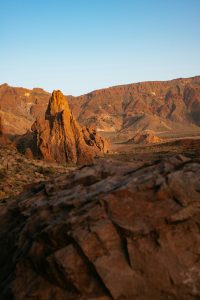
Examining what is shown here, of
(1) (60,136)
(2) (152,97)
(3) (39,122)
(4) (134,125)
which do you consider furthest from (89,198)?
(2) (152,97)

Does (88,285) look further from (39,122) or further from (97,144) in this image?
(97,144)

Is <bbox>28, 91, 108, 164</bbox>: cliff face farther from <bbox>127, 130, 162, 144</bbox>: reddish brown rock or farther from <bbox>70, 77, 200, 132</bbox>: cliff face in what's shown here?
<bbox>70, 77, 200, 132</bbox>: cliff face

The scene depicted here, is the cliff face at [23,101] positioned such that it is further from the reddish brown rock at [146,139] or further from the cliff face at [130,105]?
the reddish brown rock at [146,139]

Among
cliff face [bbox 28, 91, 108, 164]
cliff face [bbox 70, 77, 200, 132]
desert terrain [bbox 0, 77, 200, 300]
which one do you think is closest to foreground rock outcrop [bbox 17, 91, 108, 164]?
cliff face [bbox 28, 91, 108, 164]

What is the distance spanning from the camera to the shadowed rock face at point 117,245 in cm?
578

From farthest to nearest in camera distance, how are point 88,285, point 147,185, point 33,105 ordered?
point 33,105 < point 147,185 < point 88,285

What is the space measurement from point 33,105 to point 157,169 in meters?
134

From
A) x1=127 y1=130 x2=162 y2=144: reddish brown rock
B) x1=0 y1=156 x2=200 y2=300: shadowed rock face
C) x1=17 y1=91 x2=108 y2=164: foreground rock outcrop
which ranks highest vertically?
x1=0 y1=156 x2=200 y2=300: shadowed rock face

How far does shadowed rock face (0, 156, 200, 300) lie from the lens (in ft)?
19.0

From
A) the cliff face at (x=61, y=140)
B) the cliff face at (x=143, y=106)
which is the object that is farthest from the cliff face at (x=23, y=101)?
the cliff face at (x=61, y=140)

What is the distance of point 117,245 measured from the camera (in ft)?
20.2

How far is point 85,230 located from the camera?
20.7 feet

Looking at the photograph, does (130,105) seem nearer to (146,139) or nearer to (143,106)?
(143,106)

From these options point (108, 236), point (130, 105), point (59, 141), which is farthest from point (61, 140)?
point (130, 105)
